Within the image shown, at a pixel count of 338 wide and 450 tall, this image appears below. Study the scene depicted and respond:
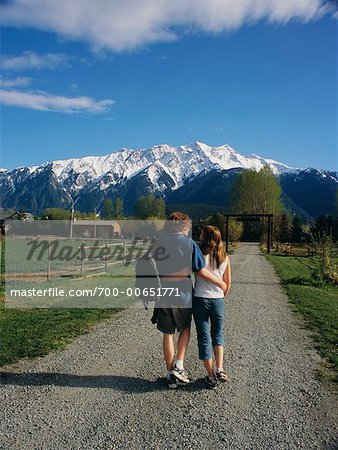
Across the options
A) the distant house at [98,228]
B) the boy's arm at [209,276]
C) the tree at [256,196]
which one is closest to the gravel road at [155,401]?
the boy's arm at [209,276]

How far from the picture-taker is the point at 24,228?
249 ft

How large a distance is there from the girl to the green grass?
2.75 m

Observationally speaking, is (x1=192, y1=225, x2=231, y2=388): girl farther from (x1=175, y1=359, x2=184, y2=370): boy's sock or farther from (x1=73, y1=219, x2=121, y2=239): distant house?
(x1=73, y1=219, x2=121, y2=239): distant house

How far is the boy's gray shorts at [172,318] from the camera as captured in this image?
5.50m

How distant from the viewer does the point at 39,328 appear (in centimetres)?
841

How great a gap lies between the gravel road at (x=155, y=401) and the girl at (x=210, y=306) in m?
0.31

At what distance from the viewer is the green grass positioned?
6.86 meters

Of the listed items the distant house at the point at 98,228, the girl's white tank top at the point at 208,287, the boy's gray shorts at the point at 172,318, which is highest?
the girl's white tank top at the point at 208,287

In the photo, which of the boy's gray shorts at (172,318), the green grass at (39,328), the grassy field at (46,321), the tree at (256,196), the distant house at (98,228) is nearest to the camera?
the boy's gray shorts at (172,318)

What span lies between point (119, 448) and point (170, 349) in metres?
1.83

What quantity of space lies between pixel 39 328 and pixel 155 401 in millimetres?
4296

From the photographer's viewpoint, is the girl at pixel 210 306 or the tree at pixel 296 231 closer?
the girl at pixel 210 306

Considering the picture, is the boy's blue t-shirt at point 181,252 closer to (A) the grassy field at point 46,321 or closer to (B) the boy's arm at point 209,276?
(B) the boy's arm at point 209,276

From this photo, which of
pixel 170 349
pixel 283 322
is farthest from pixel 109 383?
pixel 283 322
